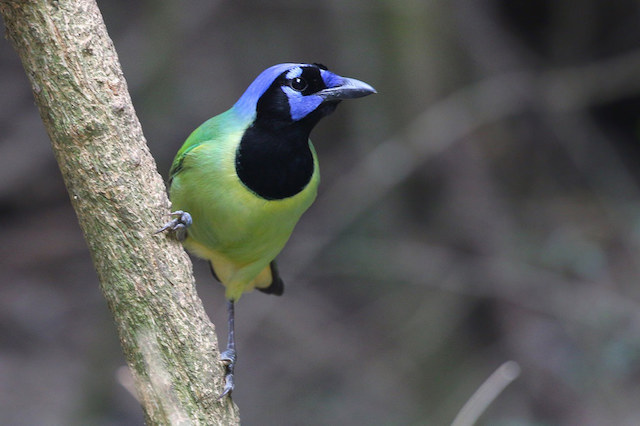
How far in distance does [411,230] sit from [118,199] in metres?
4.40

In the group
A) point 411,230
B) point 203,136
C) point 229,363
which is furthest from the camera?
point 411,230

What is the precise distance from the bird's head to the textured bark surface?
3.08 ft

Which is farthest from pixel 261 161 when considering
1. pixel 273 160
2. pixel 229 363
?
pixel 229 363

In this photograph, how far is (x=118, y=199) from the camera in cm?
233

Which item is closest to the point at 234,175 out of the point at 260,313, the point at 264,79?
the point at 264,79

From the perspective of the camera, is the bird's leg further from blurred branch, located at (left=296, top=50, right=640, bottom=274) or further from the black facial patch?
blurred branch, located at (left=296, top=50, right=640, bottom=274)

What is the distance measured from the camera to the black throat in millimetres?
3221

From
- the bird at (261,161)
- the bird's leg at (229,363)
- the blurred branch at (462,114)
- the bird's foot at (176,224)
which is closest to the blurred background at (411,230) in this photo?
the blurred branch at (462,114)

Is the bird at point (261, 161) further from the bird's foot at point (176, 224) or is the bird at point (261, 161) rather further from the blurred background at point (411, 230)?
the blurred background at point (411, 230)

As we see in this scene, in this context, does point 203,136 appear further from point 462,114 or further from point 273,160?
point 462,114

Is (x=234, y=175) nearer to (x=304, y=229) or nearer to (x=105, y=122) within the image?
(x=105, y=122)

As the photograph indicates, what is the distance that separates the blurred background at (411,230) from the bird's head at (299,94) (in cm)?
287

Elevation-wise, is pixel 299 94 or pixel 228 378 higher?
pixel 299 94

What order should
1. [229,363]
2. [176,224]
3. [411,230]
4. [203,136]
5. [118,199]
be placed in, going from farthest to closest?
1. [411,230]
2. [203,136]
3. [229,363]
4. [176,224]
5. [118,199]
